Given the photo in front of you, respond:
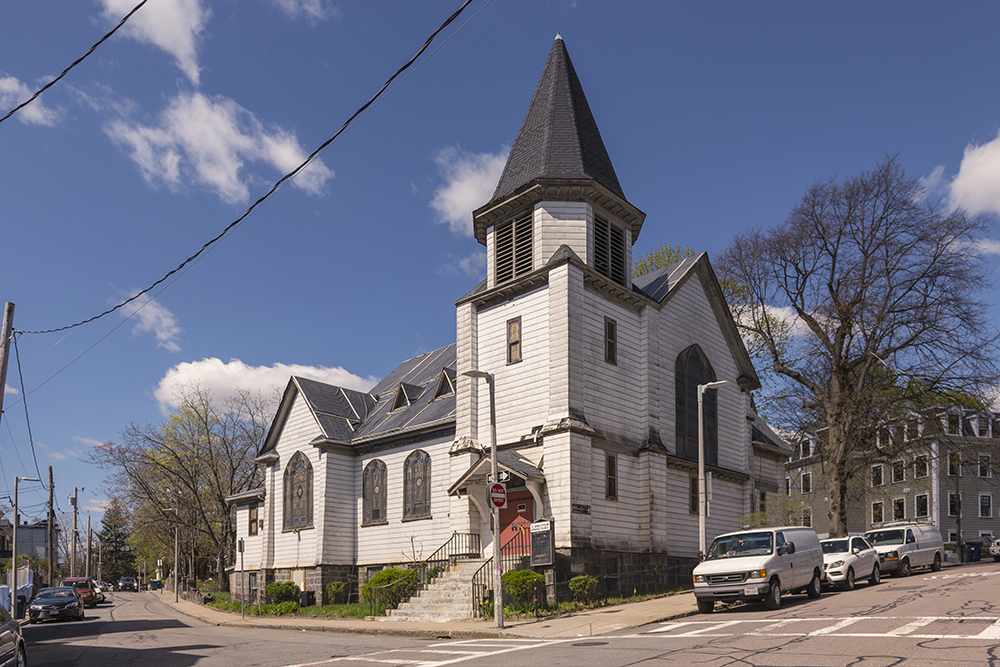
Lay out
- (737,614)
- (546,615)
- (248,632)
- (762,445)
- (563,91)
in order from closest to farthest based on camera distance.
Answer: (737,614)
(546,615)
(248,632)
(563,91)
(762,445)

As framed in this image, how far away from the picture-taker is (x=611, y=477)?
25.2 m

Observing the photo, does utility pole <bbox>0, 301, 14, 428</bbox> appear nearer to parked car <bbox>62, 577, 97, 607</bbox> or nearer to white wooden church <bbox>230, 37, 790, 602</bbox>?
white wooden church <bbox>230, 37, 790, 602</bbox>

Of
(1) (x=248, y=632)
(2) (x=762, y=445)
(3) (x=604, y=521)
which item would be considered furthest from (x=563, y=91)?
(1) (x=248, y=632)

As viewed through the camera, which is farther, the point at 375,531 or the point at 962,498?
the point at 962,498

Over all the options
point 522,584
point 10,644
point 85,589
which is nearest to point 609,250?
point 522,584

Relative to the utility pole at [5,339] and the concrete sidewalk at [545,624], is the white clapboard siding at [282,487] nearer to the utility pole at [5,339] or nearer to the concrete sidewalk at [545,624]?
the concrete sidewalk at [545,624]

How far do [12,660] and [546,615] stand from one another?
12.8 metres

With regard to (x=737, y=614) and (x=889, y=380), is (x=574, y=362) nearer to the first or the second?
(x=737, y=614)

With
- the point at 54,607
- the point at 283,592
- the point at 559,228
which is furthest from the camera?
the point at 54,607

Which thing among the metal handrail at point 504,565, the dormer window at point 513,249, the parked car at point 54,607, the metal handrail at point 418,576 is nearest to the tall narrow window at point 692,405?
the dormer window at point 513,249

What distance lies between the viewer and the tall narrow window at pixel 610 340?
86.0 feet

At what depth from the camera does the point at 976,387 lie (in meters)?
32.3

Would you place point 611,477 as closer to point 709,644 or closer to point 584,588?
point 584,588

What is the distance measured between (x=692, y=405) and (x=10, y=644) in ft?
78.8
